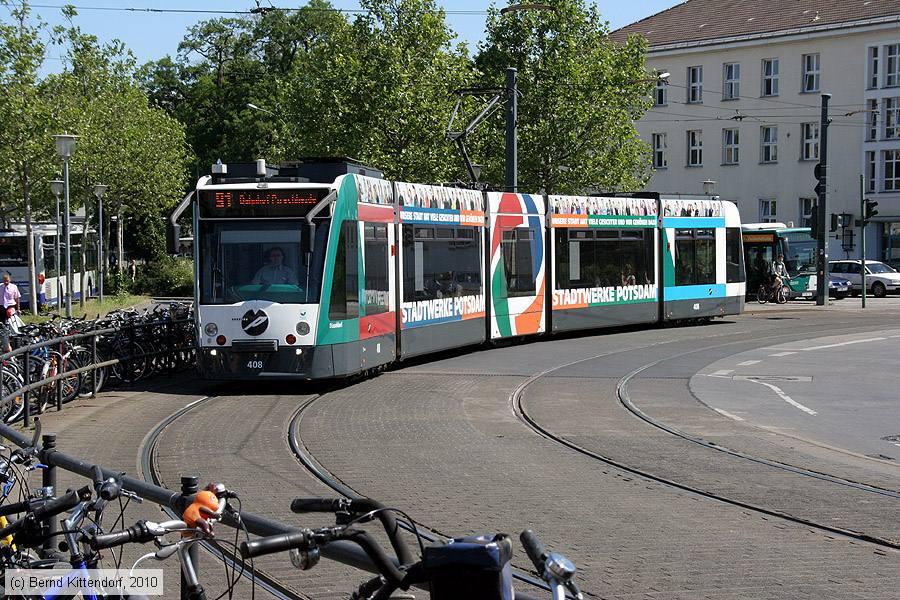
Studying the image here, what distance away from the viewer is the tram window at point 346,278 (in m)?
16.3

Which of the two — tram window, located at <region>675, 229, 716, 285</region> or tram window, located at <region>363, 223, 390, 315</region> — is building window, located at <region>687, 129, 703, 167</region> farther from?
tram window, located at <region>363, 223, 390, 315</region>

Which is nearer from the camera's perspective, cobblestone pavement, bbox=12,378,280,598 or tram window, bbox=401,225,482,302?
cobblestone pavement, bbox=12,378,280,598

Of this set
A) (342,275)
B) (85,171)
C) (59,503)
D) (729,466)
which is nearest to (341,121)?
(85,171)

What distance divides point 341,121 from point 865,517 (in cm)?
3666

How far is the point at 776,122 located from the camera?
62562 millimetres

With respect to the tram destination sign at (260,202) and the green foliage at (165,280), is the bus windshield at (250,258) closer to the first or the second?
the tram destination sign at (260,202)

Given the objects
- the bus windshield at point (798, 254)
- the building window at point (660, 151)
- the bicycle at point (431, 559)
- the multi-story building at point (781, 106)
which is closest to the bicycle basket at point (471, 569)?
the bicycle at point (431, 559)

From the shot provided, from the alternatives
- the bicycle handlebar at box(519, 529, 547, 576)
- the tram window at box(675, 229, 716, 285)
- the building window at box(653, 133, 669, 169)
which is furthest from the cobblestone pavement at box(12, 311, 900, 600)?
the building window at box(653, 133, 669, 169)

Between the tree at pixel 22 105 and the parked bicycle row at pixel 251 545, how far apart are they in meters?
34.2

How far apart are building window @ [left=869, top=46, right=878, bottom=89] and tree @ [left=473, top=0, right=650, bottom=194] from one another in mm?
16390

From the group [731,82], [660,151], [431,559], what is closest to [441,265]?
[431,559]

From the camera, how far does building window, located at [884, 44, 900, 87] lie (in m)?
58.6

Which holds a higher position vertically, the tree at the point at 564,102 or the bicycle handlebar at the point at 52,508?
the tree at the point at 564,102

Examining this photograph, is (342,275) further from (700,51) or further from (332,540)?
(700,51)
